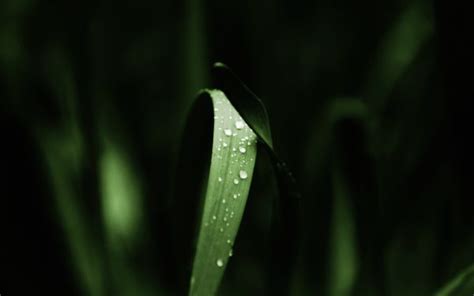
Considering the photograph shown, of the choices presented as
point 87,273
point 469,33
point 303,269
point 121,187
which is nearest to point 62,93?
point 121,187

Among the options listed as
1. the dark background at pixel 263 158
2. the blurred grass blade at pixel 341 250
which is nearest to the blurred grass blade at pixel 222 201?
the dark background at pixel 263 158

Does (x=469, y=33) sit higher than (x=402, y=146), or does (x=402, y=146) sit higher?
(x=469, y=33)

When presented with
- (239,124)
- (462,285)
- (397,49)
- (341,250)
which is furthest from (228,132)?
(397,49)

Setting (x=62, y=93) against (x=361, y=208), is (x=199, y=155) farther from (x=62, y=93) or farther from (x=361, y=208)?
(x=62, y=93)

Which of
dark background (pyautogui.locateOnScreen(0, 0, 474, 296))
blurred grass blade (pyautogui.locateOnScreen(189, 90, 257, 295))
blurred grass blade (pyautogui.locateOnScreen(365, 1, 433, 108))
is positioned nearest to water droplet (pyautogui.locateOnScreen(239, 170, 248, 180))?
blurred grass blade (pyautogui.locateOnScreen(189, 90, 257, 295))

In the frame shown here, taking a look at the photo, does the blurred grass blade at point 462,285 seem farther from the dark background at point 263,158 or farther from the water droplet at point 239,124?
the water droplet at point 239,124

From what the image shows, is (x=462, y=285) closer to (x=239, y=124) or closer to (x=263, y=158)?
(x=239, y=124)

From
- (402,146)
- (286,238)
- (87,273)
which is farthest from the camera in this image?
(402,146)
